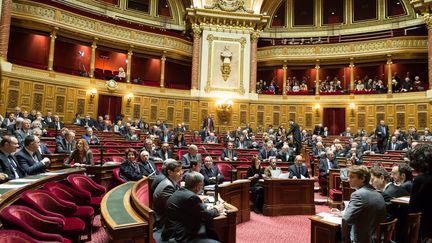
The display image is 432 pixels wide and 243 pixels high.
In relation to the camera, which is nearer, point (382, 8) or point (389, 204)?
point (389, 204)

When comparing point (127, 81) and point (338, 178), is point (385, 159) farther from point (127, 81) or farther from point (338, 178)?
point (127, 81)

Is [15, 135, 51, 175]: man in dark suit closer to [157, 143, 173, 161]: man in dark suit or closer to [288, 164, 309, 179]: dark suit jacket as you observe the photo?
[157, 143, 173, 161]: man in dark suit

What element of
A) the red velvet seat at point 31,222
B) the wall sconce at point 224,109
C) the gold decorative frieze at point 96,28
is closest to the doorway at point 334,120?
the wall sconce at point 224,109

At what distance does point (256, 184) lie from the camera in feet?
22.2

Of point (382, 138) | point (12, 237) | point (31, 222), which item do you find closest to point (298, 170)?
point (31, 222)

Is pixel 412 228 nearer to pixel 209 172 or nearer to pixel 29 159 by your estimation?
pixel 209 172

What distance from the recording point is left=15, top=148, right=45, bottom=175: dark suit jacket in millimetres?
4297

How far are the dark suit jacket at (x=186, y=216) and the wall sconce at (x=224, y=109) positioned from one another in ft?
44.8

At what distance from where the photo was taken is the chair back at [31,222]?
214 cm

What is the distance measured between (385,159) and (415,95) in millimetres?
7524

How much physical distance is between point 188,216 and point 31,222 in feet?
3.99

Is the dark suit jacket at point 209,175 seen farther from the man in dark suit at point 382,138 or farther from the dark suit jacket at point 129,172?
the man in dark suit at point 382,138

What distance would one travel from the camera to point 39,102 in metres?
13.3

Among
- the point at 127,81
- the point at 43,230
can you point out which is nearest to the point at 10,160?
the point at 43,230
